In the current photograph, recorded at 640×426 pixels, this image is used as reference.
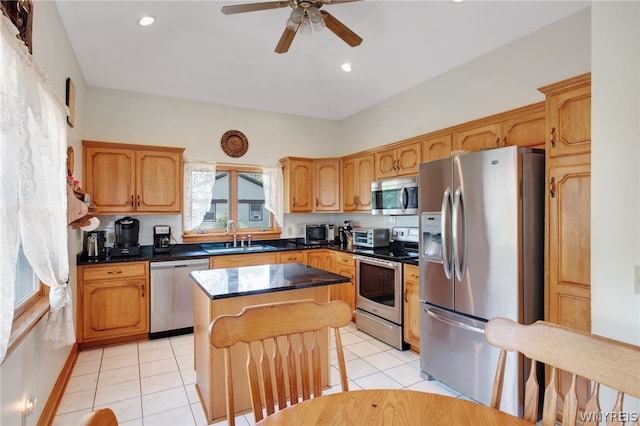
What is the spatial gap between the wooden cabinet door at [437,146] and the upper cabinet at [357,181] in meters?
0.89

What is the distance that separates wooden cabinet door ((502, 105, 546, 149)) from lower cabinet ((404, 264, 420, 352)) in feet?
4.52

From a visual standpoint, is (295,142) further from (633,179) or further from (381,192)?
(633,179)

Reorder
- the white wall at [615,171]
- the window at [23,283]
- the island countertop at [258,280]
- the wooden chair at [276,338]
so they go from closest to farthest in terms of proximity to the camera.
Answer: the wooden chair at [276,338] < the white wall at [615,171] < the window at [23,283] < the island countertop at [258,280]

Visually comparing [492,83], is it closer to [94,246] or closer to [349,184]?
[349,184]

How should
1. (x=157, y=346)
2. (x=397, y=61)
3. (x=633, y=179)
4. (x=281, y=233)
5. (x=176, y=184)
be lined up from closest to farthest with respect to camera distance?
(x=633, y=179) → (x=157, y=346) → (x=397, y=61) → (x=176, y=184) → (x=281, y=233)

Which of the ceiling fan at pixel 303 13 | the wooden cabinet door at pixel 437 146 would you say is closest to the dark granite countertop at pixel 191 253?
the wooden cabinet door at pixel 437 146

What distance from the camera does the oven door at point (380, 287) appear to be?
348 centimetres

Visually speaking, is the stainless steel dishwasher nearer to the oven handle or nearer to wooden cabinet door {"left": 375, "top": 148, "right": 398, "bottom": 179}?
the oven handle

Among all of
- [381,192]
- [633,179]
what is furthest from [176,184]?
[633,179]

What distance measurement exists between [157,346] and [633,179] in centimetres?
407

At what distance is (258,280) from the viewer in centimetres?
245

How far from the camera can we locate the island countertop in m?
2.18

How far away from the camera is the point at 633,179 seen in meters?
1.67

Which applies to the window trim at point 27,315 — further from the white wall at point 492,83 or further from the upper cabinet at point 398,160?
the white wall at point 492,83
